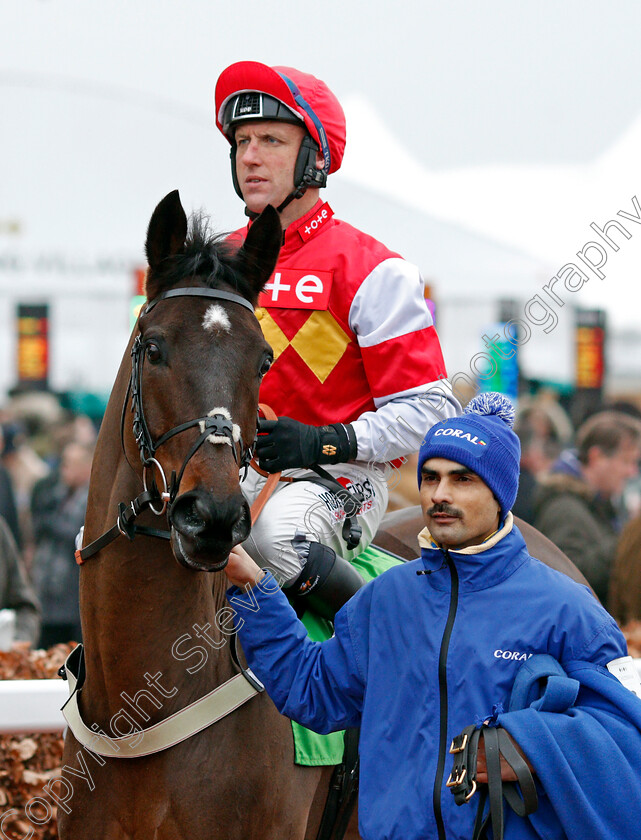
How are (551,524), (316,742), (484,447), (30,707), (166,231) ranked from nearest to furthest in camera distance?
(484,447) → (166,231) → (316,742) → (30,707) → (551,524)

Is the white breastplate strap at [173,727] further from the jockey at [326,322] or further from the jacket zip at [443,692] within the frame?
the jacket zip at [443,692]

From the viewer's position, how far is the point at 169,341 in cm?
267

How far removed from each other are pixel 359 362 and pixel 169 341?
0.90 m

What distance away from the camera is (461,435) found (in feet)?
8.23

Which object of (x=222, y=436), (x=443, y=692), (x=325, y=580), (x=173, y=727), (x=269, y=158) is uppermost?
(x=269, y=158)

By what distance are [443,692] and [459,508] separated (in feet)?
1.39

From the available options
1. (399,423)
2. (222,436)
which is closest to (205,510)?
(222,436)

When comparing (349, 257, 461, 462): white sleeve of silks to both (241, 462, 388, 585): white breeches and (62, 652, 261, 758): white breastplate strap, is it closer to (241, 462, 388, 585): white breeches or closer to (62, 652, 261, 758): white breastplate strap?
→ (241, 462, 388, 585): white breeches

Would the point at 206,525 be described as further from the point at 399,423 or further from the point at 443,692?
the point at 399,423

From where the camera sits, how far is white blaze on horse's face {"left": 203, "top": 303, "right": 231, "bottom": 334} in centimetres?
269

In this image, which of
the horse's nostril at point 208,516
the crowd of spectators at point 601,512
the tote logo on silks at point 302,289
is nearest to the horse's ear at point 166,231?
the tote logo on silks at point 302,289

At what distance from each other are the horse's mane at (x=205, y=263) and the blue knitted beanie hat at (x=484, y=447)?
73 cm

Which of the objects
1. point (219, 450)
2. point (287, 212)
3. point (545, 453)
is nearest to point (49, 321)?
point (545, 453)

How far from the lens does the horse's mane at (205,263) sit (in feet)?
9.33
